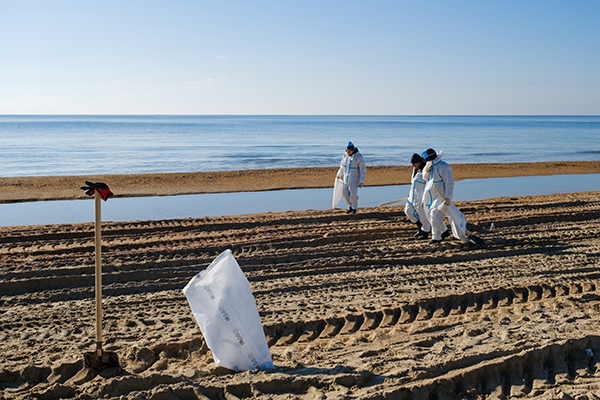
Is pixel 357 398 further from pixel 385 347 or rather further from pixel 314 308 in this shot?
pixel 314 308

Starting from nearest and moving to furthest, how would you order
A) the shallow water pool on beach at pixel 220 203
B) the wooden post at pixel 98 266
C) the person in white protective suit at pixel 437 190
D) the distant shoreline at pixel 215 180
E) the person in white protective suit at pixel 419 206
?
the wooden post at pixel 98 266 < the person in white protective suit at pixel 437 190 < the person in white protective suit at pixel 419 206 < the shallow water pool on beach at pixel 220 203 < the distant shoreline at pixel 215 180

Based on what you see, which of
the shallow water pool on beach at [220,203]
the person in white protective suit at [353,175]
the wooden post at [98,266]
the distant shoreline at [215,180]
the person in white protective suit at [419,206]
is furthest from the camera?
the distant shoreline at [215,180]

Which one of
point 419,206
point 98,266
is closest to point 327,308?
point 98,266

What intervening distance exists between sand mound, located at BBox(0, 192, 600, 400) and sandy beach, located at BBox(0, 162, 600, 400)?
20mm

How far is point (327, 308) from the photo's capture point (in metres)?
5.73

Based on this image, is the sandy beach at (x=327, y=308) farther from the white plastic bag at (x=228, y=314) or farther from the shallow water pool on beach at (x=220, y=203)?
the shallow water pool on beach at (x=220, y=203)

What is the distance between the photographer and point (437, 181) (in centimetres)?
887

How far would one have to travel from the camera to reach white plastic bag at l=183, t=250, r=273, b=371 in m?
A: 3.93

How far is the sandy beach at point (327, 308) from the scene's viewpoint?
3.88m

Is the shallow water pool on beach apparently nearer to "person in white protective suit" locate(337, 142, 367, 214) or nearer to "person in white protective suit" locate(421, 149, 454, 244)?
"person in white protective suit" locate(337, 142, 367, 214)

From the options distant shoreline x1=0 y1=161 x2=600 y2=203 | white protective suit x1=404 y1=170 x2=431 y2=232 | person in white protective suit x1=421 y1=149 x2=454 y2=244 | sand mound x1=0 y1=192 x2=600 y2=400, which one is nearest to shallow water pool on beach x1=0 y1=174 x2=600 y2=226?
distant shoreline x1=0 y1=161 x2=600 y2=203

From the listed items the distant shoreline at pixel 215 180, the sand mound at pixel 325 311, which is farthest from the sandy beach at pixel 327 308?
the distant shoreline at pixel 215 180

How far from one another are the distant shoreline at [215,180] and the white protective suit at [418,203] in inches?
361

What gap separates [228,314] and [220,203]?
38.2 feet
